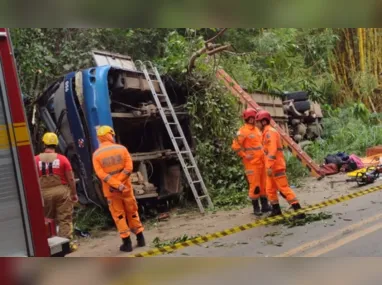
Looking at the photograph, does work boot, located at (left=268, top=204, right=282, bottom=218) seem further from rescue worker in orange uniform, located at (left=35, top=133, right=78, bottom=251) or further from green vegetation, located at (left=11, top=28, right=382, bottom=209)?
rescue worker in orange uniform, located at (left=35, top=133, right=78, bottom=251)

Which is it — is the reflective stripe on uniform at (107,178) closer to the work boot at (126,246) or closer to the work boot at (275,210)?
the work boot at (126,246)

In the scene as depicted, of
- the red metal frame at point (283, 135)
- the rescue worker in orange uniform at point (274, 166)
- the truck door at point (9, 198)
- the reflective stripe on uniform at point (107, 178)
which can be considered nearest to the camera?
the truck door at point (9, 198)

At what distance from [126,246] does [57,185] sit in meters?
0.47

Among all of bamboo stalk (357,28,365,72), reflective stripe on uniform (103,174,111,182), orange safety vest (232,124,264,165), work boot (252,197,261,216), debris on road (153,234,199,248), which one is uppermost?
bamboo stalk (357,28,365,72)

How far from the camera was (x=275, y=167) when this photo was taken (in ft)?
8.32

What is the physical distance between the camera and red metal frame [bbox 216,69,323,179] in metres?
2.55

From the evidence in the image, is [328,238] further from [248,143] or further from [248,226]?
[248,143]

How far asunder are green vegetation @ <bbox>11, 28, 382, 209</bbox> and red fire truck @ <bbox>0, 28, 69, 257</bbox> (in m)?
0.34

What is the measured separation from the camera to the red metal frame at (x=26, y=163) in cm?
208

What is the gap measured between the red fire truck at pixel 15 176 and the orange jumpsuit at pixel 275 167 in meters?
1.17

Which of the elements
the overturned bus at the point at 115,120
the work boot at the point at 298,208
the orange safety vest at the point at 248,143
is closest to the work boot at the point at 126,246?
the overturned bus at the point at 115,120

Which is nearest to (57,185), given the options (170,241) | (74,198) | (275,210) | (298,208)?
(74,198)

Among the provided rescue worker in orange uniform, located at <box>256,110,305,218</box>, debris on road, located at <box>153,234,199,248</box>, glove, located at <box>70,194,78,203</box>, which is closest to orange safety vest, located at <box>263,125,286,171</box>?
rescue worker in orange uniform, located at <box>256,110,305,218</box>
